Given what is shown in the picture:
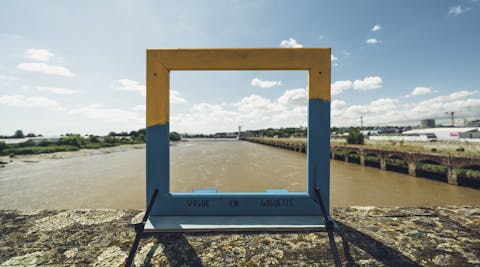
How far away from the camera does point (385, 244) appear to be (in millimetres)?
1451

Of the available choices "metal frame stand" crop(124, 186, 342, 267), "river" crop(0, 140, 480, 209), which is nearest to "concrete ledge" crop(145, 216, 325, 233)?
"metal frame stand" crop(124, 186, 342, 267)

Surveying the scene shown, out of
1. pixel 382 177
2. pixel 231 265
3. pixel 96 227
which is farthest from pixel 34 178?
pixel 382 177

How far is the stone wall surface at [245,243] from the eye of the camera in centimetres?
130

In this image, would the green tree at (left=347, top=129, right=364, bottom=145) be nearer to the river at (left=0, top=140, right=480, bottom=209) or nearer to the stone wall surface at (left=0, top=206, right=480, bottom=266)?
the river at (left=0, top=140, right=480, bottom=209)

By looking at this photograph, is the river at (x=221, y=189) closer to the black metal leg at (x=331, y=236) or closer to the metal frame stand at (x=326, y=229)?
the metal frame stand at (x=326, y=229)

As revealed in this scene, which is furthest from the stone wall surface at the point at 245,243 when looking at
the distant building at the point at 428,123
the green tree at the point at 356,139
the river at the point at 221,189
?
the distant building at the point at 428,123

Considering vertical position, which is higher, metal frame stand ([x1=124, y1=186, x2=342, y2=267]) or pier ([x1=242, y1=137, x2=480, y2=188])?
metal frame stand ([x1=124, y1=186, x2=342, y2=267])

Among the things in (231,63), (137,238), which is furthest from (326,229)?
(231,63)

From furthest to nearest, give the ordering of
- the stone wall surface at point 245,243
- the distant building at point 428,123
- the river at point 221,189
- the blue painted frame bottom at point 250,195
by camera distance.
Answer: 1. the distant building at point 428,123
2. the river at point 221,189
3. the blue painted frame bottom at point 250,195
4. the stone wall surface at point 245,243

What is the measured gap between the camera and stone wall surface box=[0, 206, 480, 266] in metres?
1.30

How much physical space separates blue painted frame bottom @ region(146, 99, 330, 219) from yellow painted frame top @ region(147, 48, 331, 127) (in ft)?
0.51

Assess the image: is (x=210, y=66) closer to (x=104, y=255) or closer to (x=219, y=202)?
(x=219, y=202)

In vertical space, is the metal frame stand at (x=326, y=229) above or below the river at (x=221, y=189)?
above

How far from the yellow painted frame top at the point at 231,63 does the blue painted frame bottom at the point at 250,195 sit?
16cm
